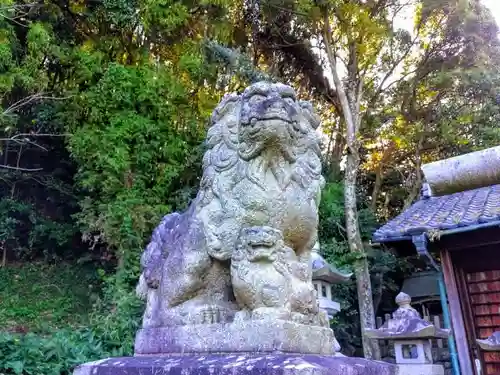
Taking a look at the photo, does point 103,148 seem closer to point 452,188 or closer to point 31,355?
point 31,355

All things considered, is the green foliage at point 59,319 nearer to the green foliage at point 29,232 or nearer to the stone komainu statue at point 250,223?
the green foliage at point 29,232

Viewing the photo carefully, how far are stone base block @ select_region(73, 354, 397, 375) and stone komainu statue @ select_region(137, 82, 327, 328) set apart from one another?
25 cm

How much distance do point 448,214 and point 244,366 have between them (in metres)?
5.69

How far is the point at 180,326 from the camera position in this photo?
2363mm

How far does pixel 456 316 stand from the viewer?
22.5 feet

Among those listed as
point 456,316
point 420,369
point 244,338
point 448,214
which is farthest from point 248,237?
point 456,316

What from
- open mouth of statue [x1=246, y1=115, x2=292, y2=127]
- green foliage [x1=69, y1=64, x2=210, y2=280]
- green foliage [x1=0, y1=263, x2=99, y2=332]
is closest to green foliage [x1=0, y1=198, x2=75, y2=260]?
green foliage [x1=0, y1=263, x2=99, y2=332]

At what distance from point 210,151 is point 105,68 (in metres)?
7.45

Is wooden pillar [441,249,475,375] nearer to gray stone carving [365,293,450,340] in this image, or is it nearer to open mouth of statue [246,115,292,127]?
gray stone carving [365,293,450,340]

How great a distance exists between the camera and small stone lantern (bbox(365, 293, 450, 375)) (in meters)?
5.82

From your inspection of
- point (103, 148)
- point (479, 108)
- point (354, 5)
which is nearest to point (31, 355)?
point (103, 148)

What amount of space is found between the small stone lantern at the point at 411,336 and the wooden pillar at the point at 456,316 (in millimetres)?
682

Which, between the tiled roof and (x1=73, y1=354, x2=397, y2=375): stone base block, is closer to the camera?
(x1=73, y1=354, x2=397, y2=375): stone base block

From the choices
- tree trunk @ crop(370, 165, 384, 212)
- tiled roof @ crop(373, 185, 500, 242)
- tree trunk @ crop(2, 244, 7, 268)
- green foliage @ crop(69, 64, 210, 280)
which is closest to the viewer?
tiled roof @ crop(373, 185, 500, 242)
